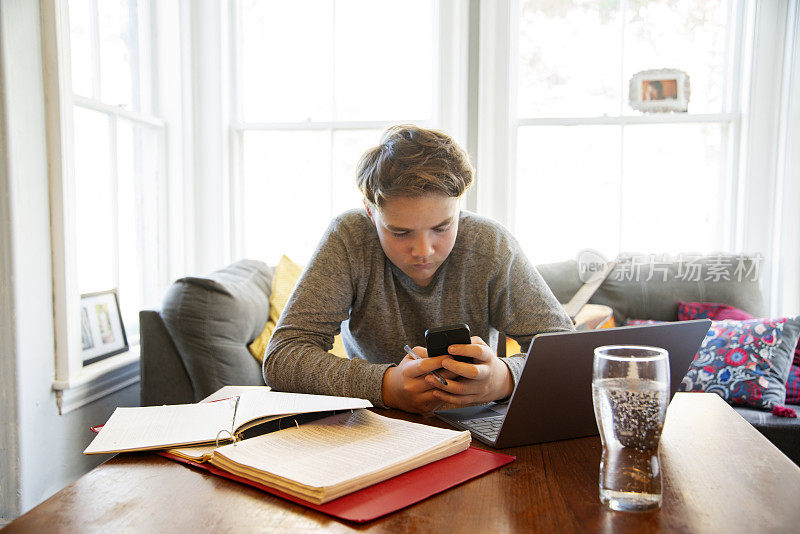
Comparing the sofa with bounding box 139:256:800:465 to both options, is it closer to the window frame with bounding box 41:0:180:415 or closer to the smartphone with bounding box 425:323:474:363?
the window frame with bounding box 41:0:180:415

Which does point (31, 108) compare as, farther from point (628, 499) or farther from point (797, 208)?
point (797, 208)

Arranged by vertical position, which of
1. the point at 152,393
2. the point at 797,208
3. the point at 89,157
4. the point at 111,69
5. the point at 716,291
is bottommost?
the point at 152,393

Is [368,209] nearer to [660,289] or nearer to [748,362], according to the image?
[748,362]

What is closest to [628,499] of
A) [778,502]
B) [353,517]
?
[778,502]

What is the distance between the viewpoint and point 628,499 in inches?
27.0

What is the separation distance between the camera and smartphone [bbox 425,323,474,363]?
3.28ft

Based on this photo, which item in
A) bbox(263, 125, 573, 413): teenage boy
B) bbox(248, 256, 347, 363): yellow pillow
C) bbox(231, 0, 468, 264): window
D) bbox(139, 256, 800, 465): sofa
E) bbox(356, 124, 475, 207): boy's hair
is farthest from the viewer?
bbox(231, 0, 468, 264): window

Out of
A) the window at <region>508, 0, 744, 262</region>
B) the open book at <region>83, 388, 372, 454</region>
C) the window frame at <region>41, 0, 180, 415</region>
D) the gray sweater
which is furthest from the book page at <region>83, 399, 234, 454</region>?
the window at <region>508, 0, 744, 262</region>

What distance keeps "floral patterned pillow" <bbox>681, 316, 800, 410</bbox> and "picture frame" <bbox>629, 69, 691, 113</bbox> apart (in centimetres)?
112

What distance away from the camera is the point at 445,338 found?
1.01 metres

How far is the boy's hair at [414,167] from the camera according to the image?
1.22m

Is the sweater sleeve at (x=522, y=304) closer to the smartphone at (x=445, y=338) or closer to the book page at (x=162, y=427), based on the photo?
the smartphone at (x=445, y=338)

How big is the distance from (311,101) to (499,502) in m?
2.78

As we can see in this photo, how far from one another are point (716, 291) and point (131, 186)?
2.52 meters
